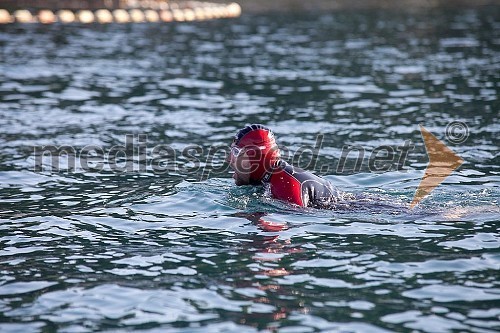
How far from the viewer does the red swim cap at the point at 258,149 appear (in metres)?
8.29

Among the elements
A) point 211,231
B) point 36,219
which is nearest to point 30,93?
point 36,219

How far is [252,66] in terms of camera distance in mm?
19828

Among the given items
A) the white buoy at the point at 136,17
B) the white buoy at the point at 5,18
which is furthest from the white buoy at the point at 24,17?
the white buoy at the point at 136,17

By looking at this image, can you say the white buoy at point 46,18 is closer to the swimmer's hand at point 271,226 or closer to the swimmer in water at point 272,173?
the swimmer in water at point 272,173

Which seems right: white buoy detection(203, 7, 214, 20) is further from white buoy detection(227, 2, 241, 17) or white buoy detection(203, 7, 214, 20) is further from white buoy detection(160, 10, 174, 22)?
white buoy detection(160, 10, 174, 22)

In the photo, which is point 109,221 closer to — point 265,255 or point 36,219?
point 36,219

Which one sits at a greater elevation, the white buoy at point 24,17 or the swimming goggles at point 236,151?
the white buoy at point 24,17

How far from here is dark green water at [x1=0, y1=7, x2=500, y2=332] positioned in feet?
19.4

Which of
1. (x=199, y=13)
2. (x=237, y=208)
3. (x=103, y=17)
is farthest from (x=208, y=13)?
(x=237, y=208)

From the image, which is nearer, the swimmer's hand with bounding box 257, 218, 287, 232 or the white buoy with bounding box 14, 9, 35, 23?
the swimmer's hand with bounding box 257, 218, 287, 232

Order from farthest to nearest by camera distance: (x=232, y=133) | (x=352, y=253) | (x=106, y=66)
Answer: (x=106, y=66), (x=232, y=133), (x=352, y=253)

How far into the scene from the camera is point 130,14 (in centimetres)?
3069

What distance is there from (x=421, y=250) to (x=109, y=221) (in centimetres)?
317

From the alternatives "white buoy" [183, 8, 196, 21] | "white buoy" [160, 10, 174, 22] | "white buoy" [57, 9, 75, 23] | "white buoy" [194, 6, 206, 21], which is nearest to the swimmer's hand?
"white buoy" [57, 9, 75, 23]
